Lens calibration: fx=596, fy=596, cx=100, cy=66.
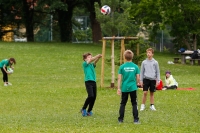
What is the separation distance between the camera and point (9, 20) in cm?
5772

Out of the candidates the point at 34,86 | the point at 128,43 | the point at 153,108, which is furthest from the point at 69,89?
the point at 153,108

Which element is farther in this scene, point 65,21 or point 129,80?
point 65,21

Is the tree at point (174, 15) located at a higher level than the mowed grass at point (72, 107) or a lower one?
higher

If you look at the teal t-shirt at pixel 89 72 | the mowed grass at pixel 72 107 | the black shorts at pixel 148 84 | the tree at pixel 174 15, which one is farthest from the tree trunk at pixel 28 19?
the teal t-shirt at pixel 89 72

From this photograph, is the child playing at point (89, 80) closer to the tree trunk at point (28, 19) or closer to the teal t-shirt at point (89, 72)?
the teal t-shirt at point (89, 72)

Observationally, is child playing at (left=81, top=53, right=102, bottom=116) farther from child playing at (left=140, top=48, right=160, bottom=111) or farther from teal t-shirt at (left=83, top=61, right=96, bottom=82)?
child playing at (left=140, top=48, right=160, bottom=111)

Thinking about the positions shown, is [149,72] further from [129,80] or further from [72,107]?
[72,107]

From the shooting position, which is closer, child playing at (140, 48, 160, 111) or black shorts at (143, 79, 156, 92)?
child playing at (140, 48, 160, 111)

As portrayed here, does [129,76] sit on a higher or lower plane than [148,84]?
higher

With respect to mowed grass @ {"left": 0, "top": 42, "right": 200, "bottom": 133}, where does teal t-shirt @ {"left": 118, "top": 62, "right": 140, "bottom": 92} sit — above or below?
above

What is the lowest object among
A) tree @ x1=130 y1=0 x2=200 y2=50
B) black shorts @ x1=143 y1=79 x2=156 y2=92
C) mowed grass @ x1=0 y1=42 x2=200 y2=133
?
mowed grass @ x1=0 y1=42 x2=200 y2=133

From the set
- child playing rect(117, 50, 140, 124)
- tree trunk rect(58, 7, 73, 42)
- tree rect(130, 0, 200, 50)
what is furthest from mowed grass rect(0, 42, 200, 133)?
tree trunk rect(58, 7, 73, 42)

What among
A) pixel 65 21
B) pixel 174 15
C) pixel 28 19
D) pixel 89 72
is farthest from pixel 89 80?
pixel 28 19

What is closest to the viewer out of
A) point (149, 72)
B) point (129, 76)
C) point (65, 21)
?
point (129, 76)
